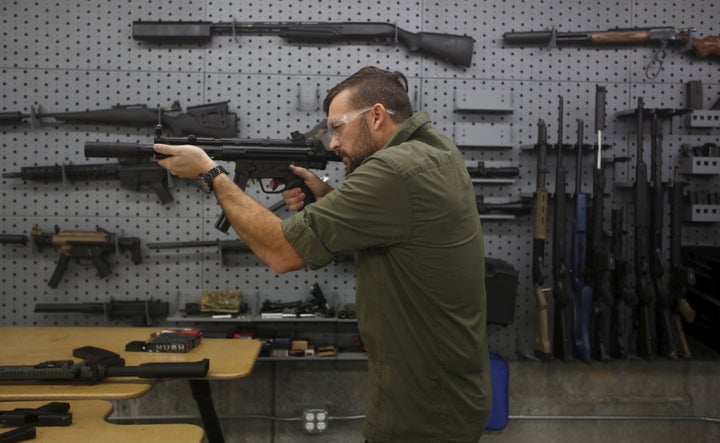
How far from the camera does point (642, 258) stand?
11.1 ft

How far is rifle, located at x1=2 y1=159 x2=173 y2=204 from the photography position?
3389mm

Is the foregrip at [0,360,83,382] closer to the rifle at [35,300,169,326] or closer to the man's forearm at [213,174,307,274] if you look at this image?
the man's forearm at [213,174,307,274]

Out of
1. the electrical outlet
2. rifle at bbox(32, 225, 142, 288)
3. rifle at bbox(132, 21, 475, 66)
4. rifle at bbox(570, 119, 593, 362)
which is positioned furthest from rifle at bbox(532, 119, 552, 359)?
rifle at bbox(32, 225, 142, 288)

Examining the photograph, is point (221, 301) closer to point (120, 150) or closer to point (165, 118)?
point (165, 118)

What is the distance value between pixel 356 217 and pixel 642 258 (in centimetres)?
230

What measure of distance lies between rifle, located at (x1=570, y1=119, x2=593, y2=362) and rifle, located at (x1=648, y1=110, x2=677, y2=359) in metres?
0.39

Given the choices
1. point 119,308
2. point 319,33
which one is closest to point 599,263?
point 319,33

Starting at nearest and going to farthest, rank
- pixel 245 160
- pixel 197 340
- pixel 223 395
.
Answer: pixel 245 160, pixel 197 340, pixel 223 395

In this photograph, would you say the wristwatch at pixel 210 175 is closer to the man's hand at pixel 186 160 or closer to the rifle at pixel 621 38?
the man's hand at pixel 186 160

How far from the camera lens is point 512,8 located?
3.60 m

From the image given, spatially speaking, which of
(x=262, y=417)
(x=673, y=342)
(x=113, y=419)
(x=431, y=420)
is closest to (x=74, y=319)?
(x=113, y=419)

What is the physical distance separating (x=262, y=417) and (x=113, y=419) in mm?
839

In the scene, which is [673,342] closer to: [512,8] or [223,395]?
[512,8]

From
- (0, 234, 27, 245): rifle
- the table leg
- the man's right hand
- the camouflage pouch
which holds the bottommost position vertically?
the table leg
